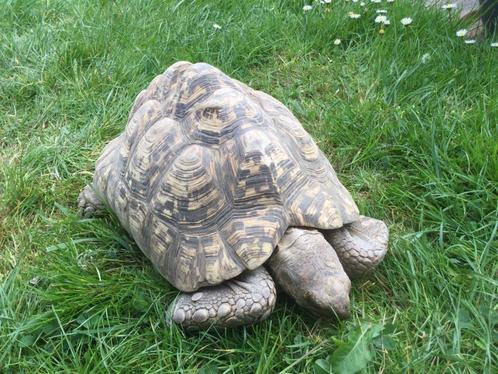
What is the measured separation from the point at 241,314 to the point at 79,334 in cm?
70

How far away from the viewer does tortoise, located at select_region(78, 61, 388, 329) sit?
7.22 feet

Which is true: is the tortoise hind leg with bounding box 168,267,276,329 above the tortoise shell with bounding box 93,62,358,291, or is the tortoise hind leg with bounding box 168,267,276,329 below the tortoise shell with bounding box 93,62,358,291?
below

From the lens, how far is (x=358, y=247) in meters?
2.39

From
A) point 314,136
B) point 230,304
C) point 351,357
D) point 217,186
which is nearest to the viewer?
point 351,357

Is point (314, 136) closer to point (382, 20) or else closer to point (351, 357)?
point (382, 20)

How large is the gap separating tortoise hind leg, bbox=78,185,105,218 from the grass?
0.09 m

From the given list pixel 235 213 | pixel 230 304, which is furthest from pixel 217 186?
pixel 230 304

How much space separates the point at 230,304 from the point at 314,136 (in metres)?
1.51

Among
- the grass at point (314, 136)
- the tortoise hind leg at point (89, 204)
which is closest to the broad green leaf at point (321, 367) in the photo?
the grass at point (314, 136)

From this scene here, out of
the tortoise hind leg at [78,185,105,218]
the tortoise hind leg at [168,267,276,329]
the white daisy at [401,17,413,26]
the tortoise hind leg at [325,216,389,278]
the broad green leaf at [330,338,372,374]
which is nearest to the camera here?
the broad green leaf at [330,338,372,374]

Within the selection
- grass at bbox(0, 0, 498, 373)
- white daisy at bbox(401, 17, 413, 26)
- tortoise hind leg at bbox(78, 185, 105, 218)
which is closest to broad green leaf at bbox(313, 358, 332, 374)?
grass at bbox(0, 0, 498, 373)

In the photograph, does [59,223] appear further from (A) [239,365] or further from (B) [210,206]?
(A) [239,365]

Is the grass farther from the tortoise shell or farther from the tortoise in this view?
the tortoise shell

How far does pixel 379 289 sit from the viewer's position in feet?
8.18
